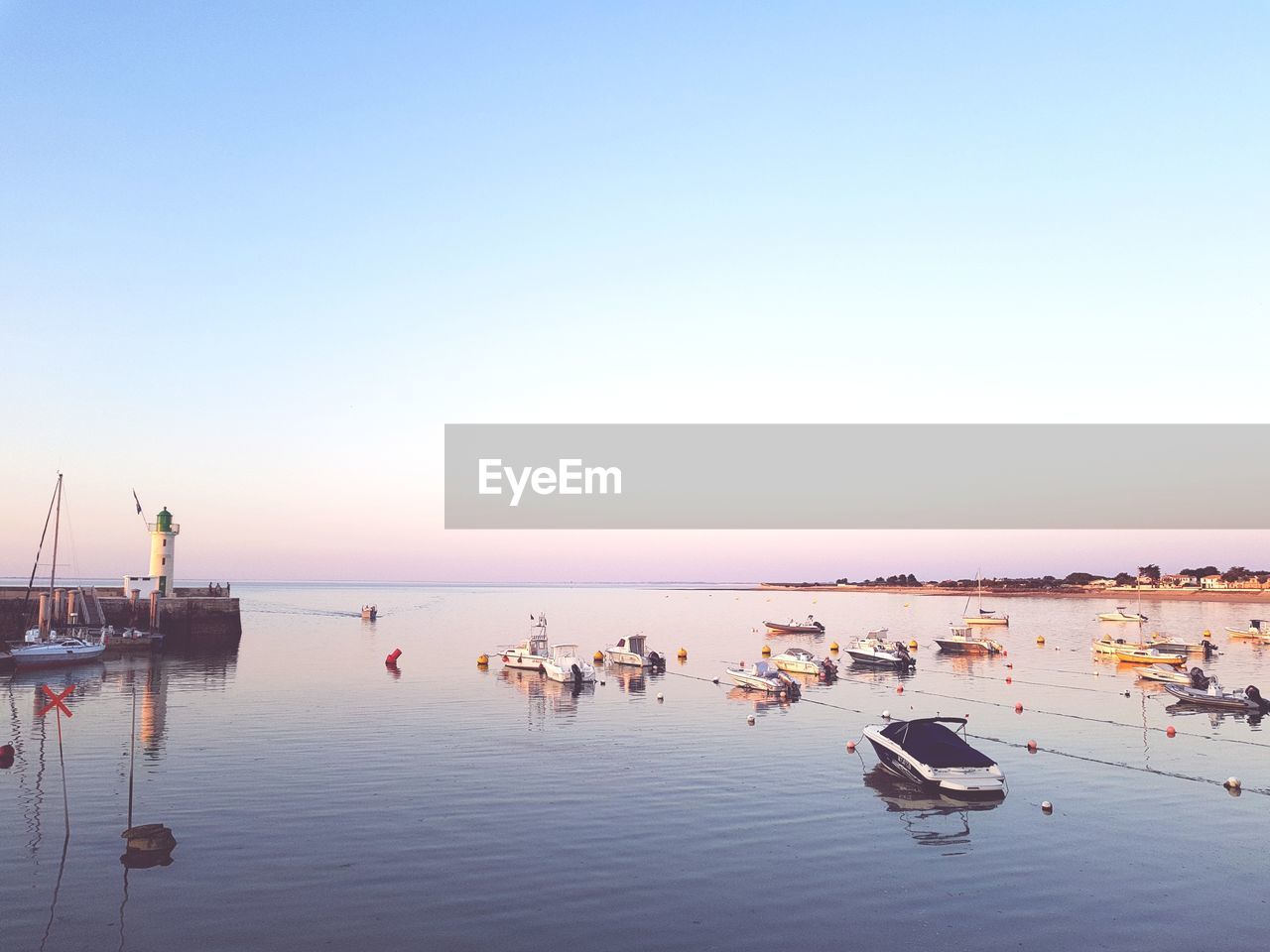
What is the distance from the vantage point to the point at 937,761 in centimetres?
3647

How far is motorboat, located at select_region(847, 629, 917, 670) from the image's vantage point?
291ft

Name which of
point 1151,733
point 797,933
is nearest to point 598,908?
point 797,933

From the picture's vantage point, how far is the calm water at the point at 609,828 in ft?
74.0

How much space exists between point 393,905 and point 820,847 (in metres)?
13.7

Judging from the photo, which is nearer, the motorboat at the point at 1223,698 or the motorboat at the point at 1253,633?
the motorboat at the point at 1223,698

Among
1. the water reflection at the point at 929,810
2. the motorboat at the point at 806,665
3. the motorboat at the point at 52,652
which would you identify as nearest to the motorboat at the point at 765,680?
the motorboat at the point at 806,665

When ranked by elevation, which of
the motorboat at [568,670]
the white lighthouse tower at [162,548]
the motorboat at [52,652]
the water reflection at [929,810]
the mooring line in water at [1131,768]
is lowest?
the mooring line in water at [1131,768]

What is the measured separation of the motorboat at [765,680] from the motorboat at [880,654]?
22.2 meters

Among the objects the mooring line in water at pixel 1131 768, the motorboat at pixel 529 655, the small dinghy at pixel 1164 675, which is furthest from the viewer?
the motorboat at pixel 529 655

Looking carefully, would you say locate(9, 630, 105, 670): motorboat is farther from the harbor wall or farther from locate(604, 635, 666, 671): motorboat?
locate(604, 635, 666, 671): motorboat

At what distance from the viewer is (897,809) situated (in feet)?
112

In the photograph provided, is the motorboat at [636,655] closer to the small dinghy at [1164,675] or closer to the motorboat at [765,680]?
the motorboat at [765,680]

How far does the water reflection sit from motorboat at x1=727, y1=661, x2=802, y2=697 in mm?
27429

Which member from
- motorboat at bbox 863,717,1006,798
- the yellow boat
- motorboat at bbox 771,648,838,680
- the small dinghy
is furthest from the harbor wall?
the yellow boat
